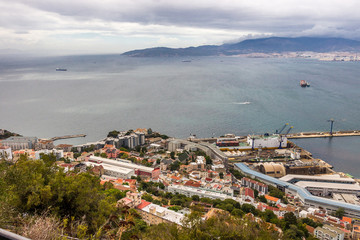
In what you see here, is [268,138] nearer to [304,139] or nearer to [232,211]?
[304,139]

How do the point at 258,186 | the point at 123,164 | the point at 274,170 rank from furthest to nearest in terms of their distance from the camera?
the point at 274,170 < the point at 123,164 < the point at 258,186

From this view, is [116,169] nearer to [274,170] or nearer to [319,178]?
[274,170]

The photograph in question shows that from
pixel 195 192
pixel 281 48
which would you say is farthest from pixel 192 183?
pixel 281 48

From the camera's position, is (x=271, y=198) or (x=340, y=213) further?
(x=271, y=198)

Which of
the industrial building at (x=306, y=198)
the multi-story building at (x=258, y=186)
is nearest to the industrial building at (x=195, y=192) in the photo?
the multi-story building at (x=258, y=186)

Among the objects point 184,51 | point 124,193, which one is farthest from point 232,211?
point 184,51

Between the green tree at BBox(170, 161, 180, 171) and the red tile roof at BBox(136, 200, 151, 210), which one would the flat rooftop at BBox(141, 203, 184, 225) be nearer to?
the red tile roof at BBox(136, 200, 151, 210)

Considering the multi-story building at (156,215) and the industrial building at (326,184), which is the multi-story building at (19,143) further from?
the industrial building at (326,184)
